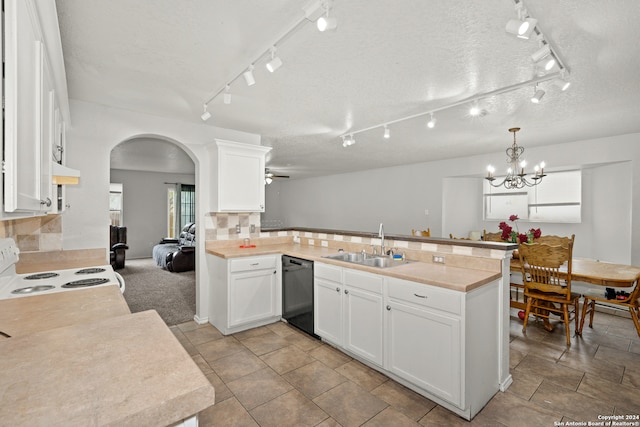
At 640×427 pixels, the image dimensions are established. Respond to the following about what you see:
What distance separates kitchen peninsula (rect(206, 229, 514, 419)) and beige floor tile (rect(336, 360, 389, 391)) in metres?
0.06

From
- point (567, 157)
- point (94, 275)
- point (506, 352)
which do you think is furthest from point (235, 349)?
point (567, 157)

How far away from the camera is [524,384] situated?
7.73ft

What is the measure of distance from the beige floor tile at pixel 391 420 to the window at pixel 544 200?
16.8ft

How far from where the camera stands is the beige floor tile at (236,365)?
2.51 meters

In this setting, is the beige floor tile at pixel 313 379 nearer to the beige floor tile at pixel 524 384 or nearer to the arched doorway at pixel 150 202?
the beige floor tile at pixel 524 384

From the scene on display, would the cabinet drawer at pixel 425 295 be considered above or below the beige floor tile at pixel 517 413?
above

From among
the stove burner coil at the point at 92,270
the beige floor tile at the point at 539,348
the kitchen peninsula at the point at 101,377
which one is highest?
the kitchen peninsula at the point at 101,377

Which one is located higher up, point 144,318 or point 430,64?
point 430,64

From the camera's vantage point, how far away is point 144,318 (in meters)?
1.17

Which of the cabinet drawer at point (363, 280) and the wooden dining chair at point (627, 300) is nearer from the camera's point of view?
the cabinet drawer at point (363, 280)

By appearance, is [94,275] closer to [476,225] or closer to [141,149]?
[141,149]

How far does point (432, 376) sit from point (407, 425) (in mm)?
357

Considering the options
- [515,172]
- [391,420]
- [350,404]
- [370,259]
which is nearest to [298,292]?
[370,259]

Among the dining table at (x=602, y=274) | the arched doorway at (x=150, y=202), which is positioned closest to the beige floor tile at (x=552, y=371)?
the dining table at (x=602, y=274)
